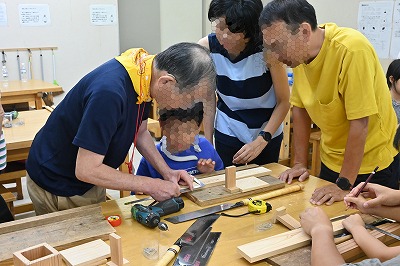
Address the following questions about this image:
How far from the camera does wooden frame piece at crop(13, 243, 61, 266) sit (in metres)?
1.00

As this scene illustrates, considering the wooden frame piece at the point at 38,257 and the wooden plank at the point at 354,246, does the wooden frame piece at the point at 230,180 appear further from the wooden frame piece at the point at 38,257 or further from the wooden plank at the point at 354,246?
the wooden frame piece at the point at 38,257

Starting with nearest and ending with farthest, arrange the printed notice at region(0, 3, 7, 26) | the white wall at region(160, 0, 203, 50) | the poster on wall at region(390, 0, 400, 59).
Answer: the poster on wall at region(390, 0, 400, 59), the printed notice at region(0, 3, 7, 26), the white wall at region(160, 0, 203, 50)

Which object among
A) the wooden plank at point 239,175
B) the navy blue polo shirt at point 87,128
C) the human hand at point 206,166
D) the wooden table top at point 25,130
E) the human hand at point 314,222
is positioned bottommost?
the wooden table top at point 25,130

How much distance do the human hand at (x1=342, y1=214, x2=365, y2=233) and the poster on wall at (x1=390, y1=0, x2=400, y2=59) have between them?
2.93 m

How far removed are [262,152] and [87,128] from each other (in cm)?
110

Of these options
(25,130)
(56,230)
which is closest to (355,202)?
(56,230)

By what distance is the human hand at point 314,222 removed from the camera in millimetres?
1251

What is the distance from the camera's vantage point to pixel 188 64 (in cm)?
129

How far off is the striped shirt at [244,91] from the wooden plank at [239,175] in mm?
273

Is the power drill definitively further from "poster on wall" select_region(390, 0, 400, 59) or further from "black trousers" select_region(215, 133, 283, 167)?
"poster on wall" select_region(390, 0, 400, 59)

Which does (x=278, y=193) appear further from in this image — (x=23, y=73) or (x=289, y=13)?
(x=23, y=73)

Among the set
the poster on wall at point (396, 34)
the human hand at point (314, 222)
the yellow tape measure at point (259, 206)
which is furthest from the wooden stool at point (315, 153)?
the human hand at point (314, 222)

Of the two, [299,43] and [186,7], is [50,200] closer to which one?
[299,43]

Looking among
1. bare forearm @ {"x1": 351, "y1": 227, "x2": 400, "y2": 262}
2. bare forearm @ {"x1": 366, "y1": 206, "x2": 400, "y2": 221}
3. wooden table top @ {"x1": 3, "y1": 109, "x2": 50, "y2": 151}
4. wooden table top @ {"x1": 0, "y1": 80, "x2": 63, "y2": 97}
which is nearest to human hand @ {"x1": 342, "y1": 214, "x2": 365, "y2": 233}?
bare forearm @ {"x1": 351, "y1": 227, "x2": 400, "y2": 262}
